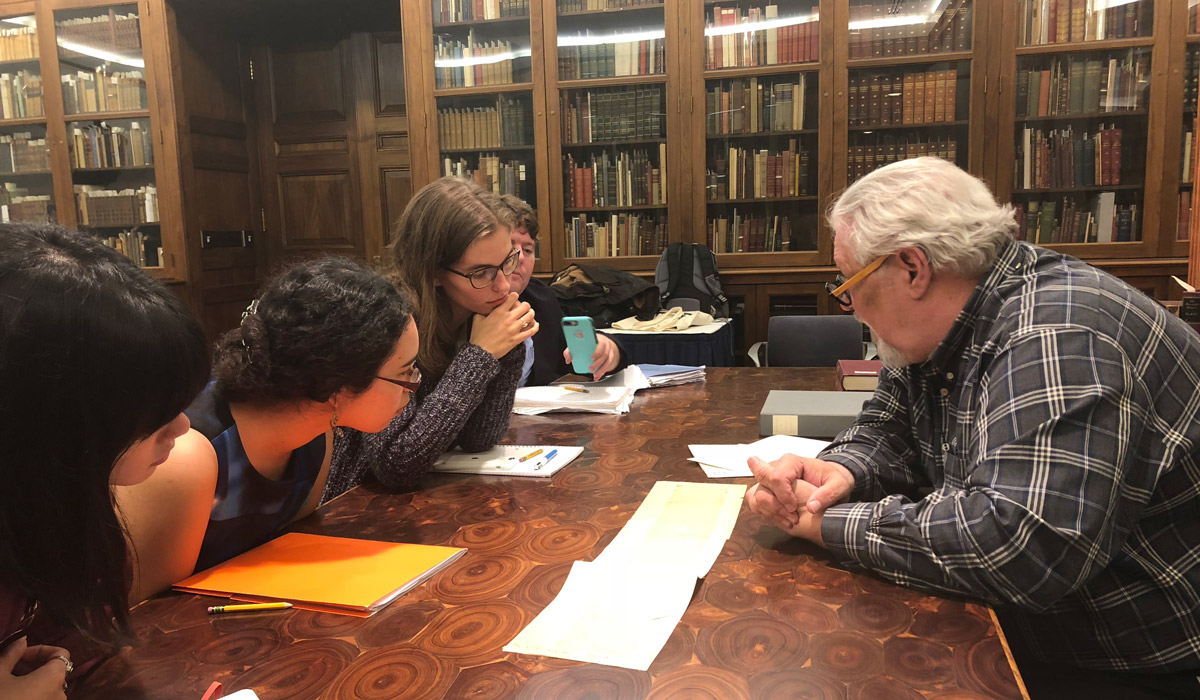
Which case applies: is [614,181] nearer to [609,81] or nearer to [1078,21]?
[609,81]

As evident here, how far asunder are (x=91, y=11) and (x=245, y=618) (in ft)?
17.0

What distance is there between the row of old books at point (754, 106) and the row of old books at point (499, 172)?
1.06 m

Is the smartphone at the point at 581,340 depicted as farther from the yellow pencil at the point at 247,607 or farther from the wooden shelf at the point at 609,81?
the wooden shelf at the point at 609,81

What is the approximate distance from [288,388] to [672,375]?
4.61 feet

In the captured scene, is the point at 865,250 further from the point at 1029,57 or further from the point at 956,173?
the point at 1029,57

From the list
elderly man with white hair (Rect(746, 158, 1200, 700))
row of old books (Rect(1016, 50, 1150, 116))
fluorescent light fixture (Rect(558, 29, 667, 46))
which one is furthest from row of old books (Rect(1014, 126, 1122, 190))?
elderly man with white hair (Rect(746, 158, 1200, 700))

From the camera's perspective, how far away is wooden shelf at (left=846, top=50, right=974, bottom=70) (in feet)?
13.4

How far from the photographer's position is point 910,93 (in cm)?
418

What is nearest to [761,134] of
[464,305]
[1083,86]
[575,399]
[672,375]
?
[1083,86]

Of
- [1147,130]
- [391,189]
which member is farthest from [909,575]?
[391,189]

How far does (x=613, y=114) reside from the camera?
4465 millimetres

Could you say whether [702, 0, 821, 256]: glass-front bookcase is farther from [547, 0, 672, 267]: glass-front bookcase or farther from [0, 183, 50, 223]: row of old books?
[0, 183, 50, 223]: row of old books

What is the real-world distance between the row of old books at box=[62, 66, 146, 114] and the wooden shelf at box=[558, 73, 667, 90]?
2.57 m

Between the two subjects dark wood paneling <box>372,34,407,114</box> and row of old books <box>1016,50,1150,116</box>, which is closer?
row of old books <box>1016,50,1150,116</box>
